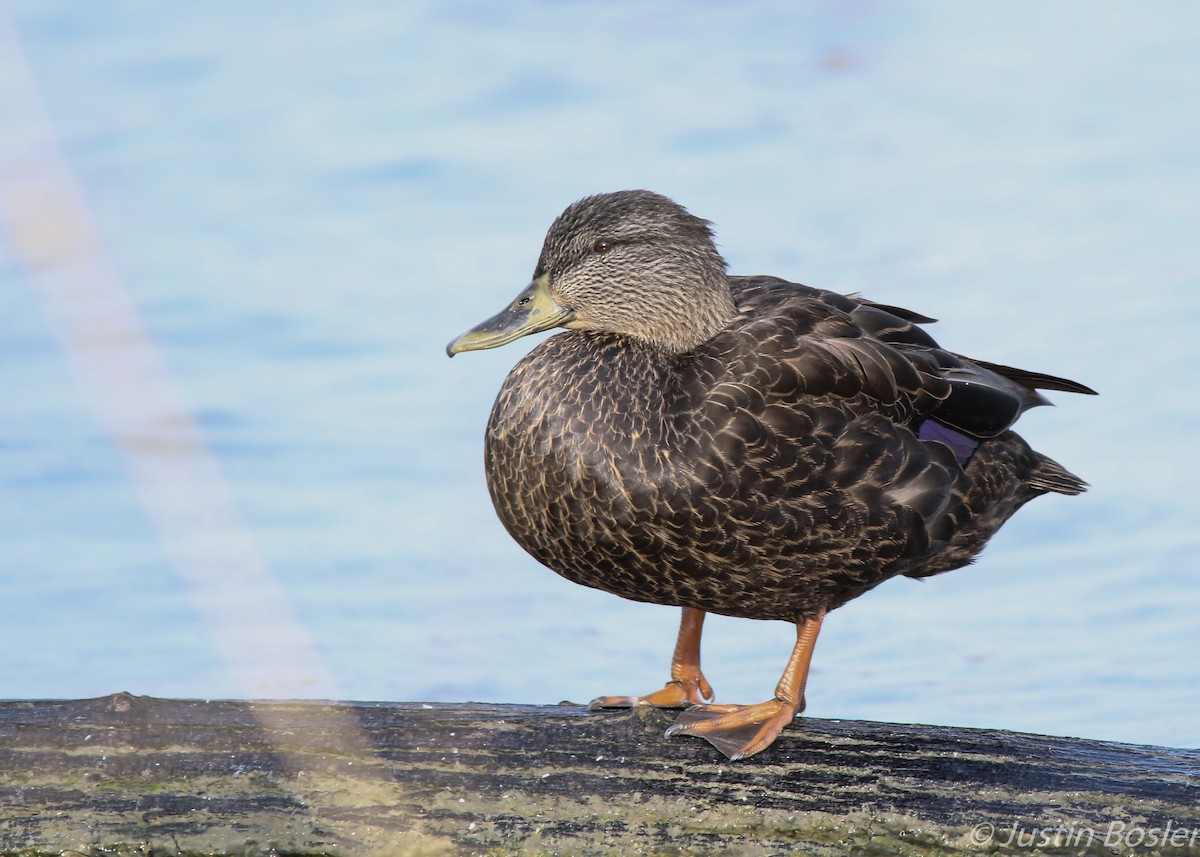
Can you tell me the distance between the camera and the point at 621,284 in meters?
4.49

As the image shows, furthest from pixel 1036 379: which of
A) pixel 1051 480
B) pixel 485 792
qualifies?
pixel 485 792

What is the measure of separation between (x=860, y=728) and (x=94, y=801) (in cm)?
195

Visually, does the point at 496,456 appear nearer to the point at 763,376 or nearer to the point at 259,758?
the point at 763,376

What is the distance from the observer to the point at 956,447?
15.1ft

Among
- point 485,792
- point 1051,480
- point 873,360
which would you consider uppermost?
point 873,360

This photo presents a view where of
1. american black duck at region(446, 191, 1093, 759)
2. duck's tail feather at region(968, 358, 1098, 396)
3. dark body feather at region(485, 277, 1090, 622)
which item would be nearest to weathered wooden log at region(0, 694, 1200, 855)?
american black duck at region(446, 191, 1093, 759)

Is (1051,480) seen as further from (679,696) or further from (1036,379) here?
(679,696)

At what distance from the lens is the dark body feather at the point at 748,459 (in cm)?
409

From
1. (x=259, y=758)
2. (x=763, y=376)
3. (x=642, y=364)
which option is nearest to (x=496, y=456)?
(x=642, y=364)

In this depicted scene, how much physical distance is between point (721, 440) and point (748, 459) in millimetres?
92

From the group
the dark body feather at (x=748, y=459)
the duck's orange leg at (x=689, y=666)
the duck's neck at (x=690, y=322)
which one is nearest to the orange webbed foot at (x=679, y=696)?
the duck's orange leg at (x=689, y=666)

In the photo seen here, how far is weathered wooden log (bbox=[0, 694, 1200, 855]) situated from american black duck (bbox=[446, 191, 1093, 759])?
0.35m

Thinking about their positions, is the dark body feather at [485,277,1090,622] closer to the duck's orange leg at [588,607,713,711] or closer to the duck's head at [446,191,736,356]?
the duck's head at [446,191,736,356]

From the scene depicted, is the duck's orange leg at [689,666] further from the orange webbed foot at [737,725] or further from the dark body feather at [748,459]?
the orange webbed foot at [737,725]
